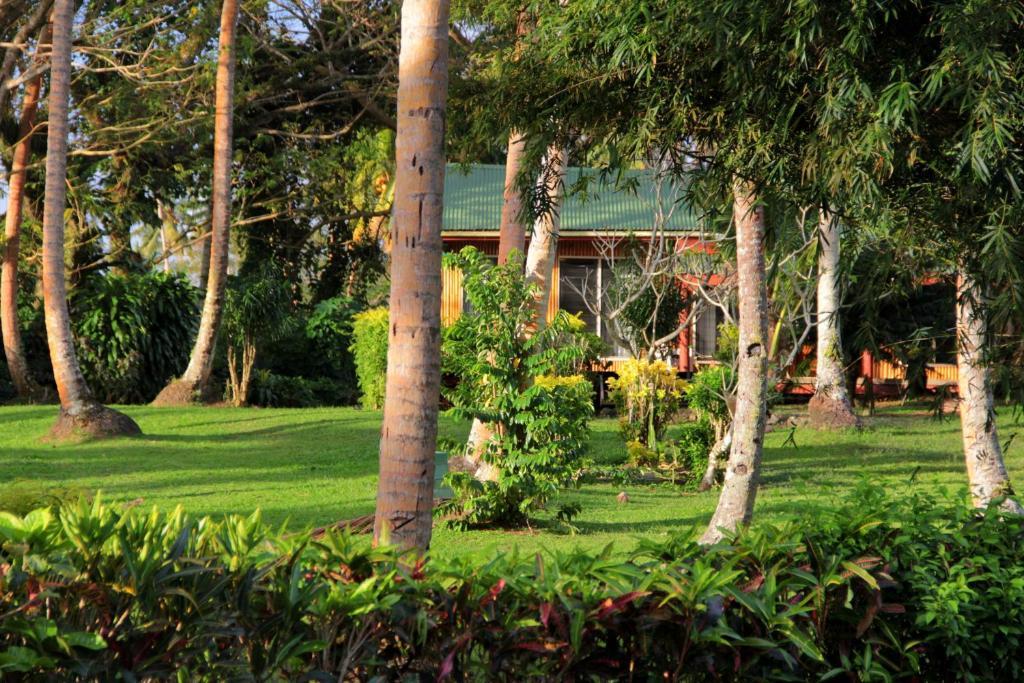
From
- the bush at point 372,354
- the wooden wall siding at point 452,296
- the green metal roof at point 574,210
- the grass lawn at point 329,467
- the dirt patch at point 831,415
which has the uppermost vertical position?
the green metal roof at point 574,210

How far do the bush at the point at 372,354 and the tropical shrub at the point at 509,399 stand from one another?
10795mm

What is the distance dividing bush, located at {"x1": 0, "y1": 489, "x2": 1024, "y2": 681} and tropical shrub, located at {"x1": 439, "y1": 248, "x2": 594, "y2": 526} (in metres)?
5.71

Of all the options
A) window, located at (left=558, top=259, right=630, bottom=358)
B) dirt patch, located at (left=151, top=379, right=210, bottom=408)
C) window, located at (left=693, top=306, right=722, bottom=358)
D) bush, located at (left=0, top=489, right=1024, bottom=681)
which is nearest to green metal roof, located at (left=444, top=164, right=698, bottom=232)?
window, located at (left=558, top=259, right=630, bottom=358)

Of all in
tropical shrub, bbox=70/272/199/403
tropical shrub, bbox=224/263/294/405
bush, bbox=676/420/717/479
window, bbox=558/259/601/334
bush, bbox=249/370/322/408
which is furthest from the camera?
window, bbox=558/259/601/334

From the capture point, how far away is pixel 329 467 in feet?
48.7

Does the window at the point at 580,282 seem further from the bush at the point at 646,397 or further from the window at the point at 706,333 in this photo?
the bush at the point at 646,397

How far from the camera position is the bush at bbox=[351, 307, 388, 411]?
71.3 feet

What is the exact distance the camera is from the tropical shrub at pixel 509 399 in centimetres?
1048

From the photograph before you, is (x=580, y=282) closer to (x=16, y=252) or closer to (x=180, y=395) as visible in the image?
(x=180, y=395)

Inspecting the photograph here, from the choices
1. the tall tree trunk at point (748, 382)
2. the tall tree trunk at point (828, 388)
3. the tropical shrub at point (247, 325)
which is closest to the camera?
the tall tree trunk at point (748, 382)

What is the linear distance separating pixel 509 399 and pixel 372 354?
1176 centimetres

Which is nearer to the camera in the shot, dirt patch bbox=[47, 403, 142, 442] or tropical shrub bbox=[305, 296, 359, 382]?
dirt patch bbox=[47, 403, 142, 442]

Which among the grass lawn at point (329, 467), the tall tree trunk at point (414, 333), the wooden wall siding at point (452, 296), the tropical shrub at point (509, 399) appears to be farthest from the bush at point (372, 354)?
the tall tree trunk at point (414, 333)

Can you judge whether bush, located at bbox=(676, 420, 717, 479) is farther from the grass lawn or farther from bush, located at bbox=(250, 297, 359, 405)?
bush, located at bbox=(250, 297, 359, 405)
